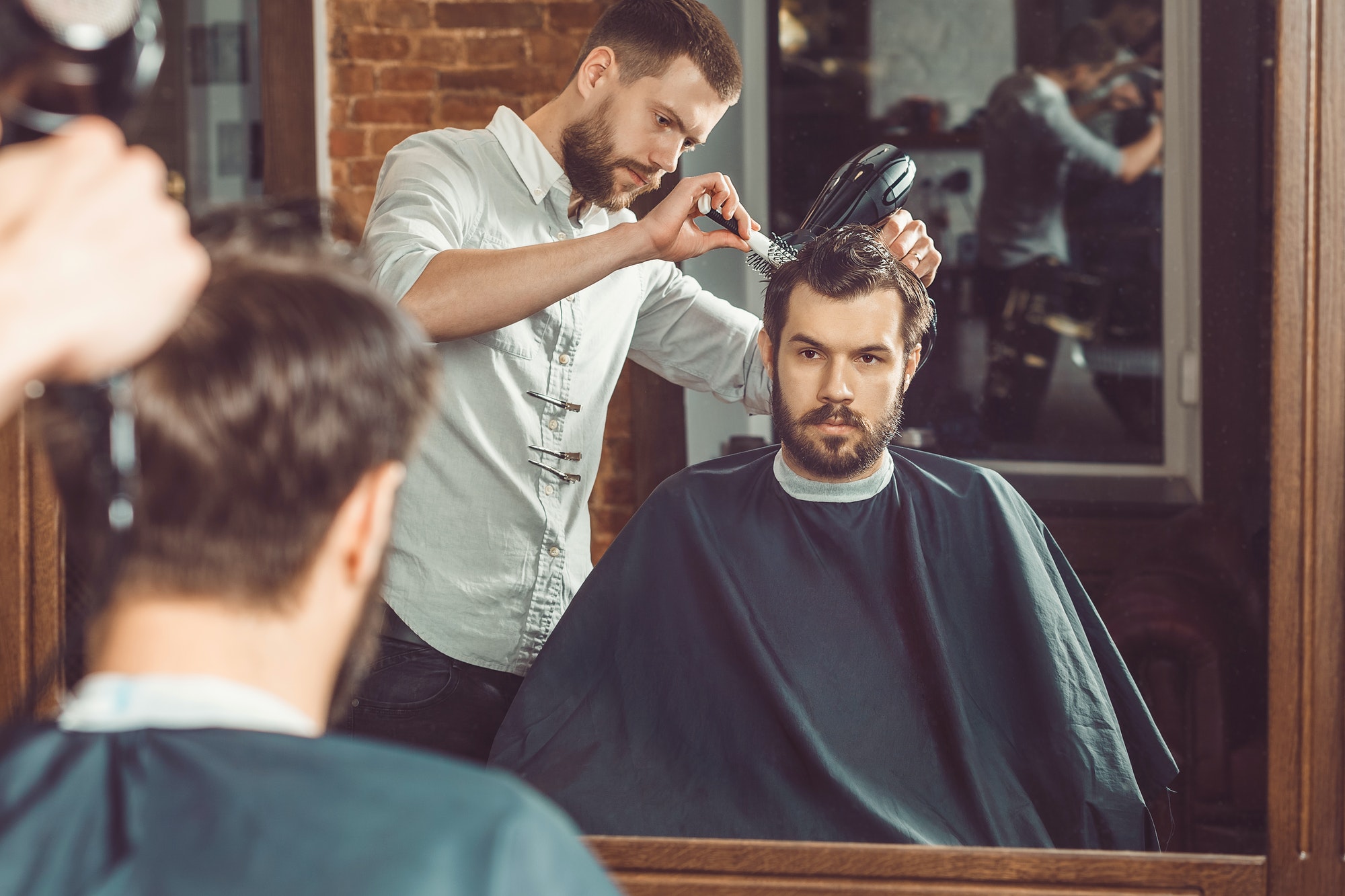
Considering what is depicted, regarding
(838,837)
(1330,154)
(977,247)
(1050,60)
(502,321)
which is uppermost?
(1050,60)

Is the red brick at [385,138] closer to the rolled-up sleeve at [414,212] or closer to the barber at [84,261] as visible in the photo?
the rolled-up sleeve at [414,212]

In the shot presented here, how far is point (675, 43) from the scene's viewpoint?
1623mm

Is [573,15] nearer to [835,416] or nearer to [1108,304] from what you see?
[835,416]

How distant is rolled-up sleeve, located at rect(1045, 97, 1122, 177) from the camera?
1.57m

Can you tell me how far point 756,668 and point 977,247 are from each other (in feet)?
2.38

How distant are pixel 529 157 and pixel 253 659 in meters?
1.04

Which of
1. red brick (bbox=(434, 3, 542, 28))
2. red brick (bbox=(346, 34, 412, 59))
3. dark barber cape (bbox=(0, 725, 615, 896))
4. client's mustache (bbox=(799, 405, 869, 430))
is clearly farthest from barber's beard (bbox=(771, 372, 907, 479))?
dark barber cape (bbox=(0, 725, 615, 896))

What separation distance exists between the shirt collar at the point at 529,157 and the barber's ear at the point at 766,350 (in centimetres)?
37

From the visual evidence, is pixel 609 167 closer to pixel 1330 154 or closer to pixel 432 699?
pixel 432 699

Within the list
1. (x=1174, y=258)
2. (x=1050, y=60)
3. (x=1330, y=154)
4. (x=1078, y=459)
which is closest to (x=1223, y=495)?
(x=1078, y=459)

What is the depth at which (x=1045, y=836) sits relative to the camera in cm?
158

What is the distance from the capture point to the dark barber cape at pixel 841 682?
5.22ft

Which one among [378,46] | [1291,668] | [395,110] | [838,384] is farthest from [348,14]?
[1291,668]

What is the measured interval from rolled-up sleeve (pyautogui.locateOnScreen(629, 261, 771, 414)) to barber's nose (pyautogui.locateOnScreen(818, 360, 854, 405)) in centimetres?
9
